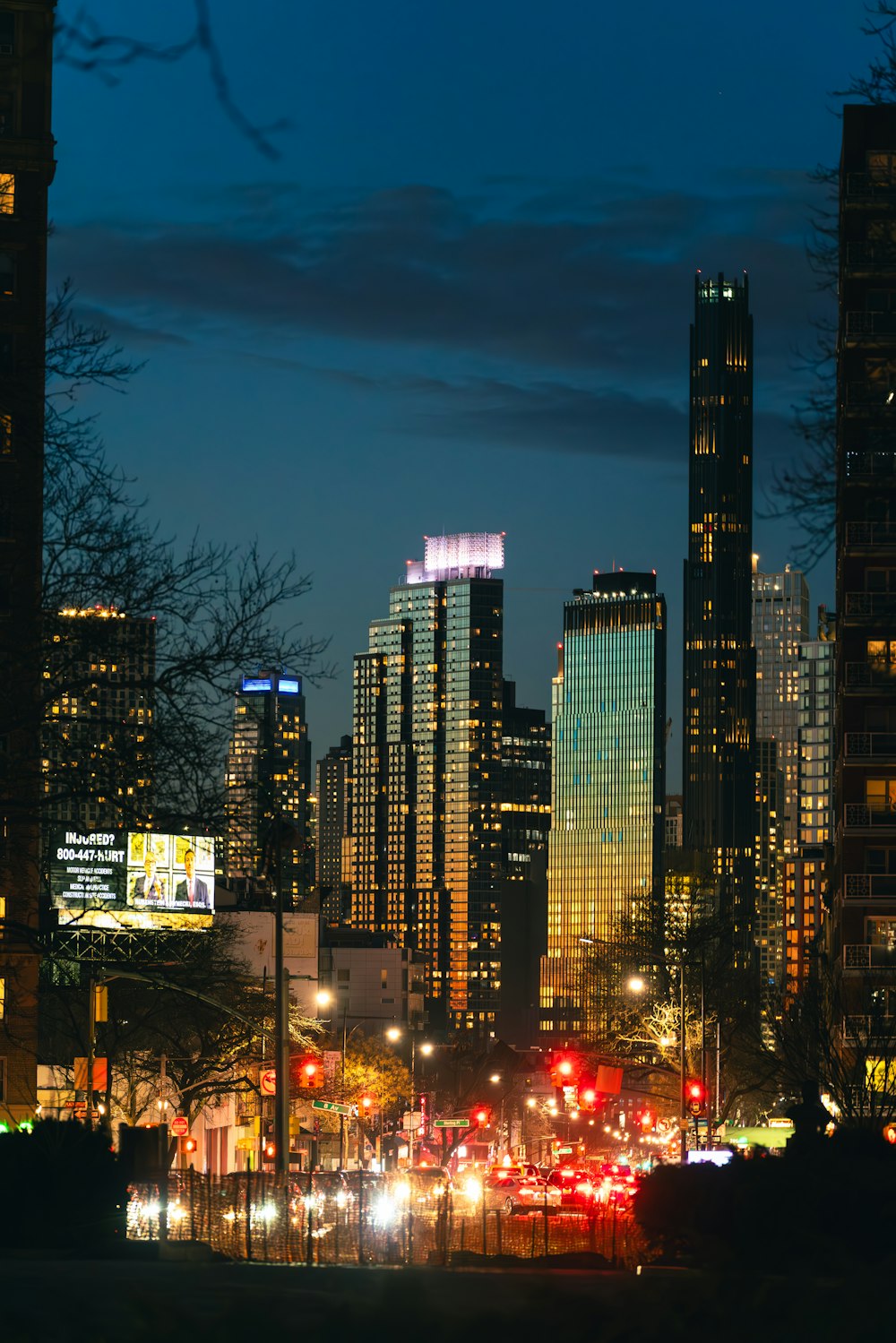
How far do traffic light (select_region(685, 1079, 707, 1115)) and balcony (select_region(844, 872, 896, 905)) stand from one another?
10197 mm

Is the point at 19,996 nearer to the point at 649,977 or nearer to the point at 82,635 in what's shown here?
the point at 82,635

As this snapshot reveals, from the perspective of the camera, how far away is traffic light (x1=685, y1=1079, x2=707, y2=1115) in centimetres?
7375

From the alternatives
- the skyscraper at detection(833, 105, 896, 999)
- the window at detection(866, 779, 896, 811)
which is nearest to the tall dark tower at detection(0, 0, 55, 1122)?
the skyscraper at detection(833, 105, 896, 999)

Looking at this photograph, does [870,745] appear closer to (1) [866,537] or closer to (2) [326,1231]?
(1) [866,537]

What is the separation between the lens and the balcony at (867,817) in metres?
82.2

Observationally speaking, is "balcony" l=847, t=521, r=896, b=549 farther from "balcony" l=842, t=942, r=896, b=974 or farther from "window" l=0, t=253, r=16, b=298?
"window" l=0, t=253, r=16, b=298

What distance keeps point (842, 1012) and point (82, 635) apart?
131ft

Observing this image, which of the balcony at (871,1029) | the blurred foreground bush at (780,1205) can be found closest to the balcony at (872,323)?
the balcony at (871,1029)

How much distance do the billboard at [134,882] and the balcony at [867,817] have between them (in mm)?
24885

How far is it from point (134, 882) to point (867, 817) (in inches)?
1129

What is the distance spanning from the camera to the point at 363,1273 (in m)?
12.8

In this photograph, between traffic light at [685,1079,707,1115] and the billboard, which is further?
traffic light at [685,1079,707,1115]

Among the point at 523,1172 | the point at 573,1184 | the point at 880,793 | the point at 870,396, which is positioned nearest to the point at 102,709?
the point at 870,396

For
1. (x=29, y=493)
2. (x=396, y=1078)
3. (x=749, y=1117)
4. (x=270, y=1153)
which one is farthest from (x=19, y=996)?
(x=749, y=1117)
